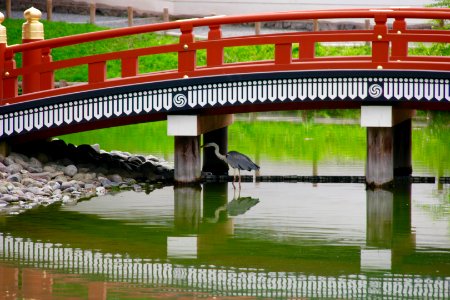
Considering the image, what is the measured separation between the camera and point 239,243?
13.7m

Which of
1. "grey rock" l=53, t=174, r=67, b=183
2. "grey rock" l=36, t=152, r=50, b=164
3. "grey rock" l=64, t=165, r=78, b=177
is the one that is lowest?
"grey rock" l=53, t=174, r=67, b=183

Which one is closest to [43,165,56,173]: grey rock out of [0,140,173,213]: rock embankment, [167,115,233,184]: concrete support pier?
[0,140,173,213]: rock embankment

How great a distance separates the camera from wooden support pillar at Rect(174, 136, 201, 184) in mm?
17891

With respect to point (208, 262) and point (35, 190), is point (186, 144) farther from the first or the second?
point (208, 262)

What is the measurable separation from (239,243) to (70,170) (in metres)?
4.90

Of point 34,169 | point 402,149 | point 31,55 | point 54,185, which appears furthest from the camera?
point 402,149

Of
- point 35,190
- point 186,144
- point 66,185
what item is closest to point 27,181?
point 35,190

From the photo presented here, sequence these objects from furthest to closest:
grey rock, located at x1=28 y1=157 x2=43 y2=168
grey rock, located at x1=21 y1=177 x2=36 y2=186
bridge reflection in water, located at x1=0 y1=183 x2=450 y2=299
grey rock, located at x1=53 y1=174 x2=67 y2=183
Result: grey rock, located at x1=28 y1=157 x2=43 y2=168
grey rock, located at x1=53 y1=174 x2=67 y2=183
grey rock, located at x1=21 y1=177 x2=36 y2=186
bridge reflection in water, located at x1=0 y1=183 x2=450 y2=299

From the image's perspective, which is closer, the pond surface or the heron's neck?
the pond surface

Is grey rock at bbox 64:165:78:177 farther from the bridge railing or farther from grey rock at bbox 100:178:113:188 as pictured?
the bridge railing

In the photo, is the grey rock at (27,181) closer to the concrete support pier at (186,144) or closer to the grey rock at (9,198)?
the grey rock at (9,198)

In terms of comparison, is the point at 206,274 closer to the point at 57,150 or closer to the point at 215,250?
the point at 215,250

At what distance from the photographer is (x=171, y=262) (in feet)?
41.5

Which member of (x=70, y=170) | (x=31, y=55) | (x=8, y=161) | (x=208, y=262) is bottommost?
(x=208, y=262)
